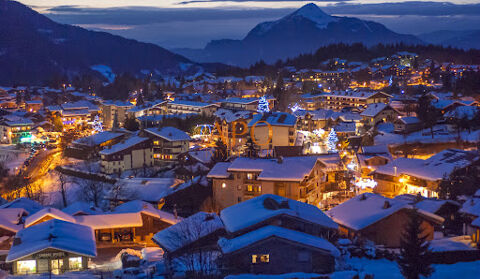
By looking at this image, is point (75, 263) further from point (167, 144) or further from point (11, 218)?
point (167, 144)

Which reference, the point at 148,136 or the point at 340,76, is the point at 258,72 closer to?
the point at 340,76

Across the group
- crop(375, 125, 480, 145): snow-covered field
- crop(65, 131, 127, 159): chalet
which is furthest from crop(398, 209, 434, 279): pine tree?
crop(65, 131, 127, 159): chalet

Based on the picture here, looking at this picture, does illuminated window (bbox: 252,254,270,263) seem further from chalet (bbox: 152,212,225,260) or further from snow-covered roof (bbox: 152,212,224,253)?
snow-covered roof (bbox: 152,212,224,253)

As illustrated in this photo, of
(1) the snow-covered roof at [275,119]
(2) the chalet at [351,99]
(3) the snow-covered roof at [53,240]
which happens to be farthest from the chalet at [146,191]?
(2) the chalet at [351,99]

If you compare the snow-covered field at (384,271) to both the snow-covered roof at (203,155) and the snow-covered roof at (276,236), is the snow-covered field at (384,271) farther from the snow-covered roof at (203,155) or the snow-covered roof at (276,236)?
the snow-covered roof at (203,155)

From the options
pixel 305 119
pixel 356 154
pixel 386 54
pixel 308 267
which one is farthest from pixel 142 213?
pixel 386 54

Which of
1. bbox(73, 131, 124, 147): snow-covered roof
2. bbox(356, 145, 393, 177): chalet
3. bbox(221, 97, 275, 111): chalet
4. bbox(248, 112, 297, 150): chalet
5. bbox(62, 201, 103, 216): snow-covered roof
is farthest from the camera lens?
bbox(221, 97, 275, 111): chalet
